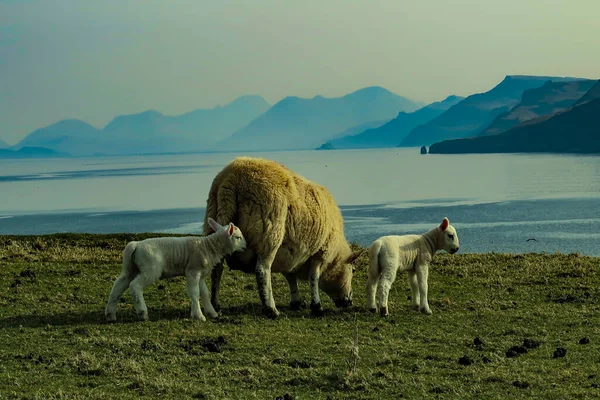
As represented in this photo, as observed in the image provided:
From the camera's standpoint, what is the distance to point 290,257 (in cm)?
1719

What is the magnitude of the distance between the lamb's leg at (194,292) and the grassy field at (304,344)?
301mm

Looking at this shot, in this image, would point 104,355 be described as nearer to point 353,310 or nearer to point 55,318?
point 55,318

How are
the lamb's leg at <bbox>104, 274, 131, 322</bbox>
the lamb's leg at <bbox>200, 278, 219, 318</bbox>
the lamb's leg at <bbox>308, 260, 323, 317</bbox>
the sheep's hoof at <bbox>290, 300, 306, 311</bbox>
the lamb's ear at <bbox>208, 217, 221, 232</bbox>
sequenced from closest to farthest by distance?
the lamb's leg at <bbox>104, 274, 131, 322</bbox> → the lamb's ear at <bbox>208, 217, 221, 232</bbox> → the lamb's leg at <bbox>200, 278, 219, 318</bbox> → the lamb's leg at <bbox>308, 260, 323, 317</bbox> → the sheep's hoof at <bbox>290, 300, 306, 311</bbox>

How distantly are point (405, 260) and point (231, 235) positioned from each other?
4150 mm

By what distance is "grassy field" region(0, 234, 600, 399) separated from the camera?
1094cm

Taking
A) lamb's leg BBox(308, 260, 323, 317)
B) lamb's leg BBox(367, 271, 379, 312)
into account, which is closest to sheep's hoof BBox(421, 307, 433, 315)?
lamb's leg BBox(367, 271, 379, 312)

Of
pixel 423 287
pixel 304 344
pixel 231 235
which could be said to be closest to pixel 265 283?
pixel 231 235

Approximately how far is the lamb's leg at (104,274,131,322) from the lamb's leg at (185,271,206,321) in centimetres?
125

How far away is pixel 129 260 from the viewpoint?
611 inches

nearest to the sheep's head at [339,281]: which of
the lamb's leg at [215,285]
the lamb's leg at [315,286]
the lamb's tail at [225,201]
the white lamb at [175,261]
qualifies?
the lamb's leg at [315,286]

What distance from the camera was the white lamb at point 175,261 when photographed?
50.5 feet

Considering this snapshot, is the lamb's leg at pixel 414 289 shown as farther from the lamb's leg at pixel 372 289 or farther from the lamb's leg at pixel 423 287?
the lamb's leg at pixel 372 289

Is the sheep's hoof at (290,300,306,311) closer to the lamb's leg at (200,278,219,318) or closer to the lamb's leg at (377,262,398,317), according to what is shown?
the lamb's leg at (377,262,398,317)

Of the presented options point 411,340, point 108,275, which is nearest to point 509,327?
point 411,340
